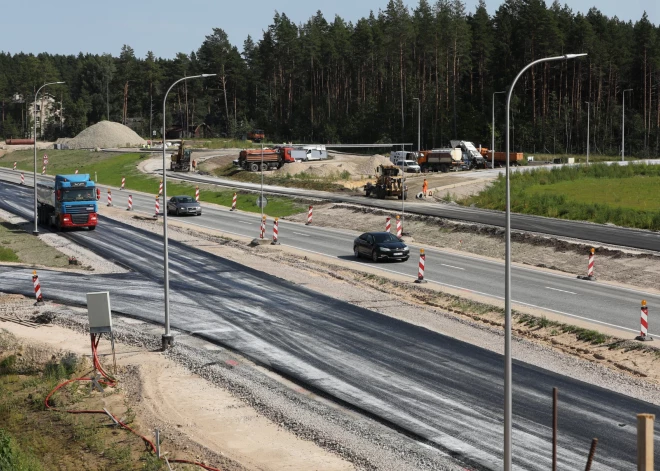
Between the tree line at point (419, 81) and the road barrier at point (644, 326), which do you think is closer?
the road barrier at point (644, 326)

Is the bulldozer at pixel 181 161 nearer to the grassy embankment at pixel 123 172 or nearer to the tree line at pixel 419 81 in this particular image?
the grassy embankment at pixel 123 172

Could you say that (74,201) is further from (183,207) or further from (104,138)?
(104,138)

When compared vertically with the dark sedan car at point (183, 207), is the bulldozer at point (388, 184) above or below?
above

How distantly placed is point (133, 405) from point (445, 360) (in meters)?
9.37

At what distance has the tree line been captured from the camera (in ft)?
380

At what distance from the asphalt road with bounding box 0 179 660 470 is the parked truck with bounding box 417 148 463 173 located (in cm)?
4967

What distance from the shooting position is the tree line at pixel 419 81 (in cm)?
11575

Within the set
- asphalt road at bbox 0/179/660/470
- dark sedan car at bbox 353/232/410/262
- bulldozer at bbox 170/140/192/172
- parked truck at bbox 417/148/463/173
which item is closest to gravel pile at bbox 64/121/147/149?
bulldozer at bbox 170/140/192/172

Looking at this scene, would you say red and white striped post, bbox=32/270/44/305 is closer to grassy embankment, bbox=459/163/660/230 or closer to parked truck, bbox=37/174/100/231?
parked truck, bbox=37/174/100/231

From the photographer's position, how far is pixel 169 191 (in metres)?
81.6

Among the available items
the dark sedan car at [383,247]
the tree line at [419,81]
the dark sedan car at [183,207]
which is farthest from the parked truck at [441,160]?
the dark sedan car at [383,247]

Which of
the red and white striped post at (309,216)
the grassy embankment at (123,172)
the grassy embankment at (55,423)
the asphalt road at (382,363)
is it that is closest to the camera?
the grassy embankment at (55,423)

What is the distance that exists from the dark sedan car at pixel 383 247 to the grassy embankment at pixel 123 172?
21.7 meters

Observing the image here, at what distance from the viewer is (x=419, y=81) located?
128250 mm
